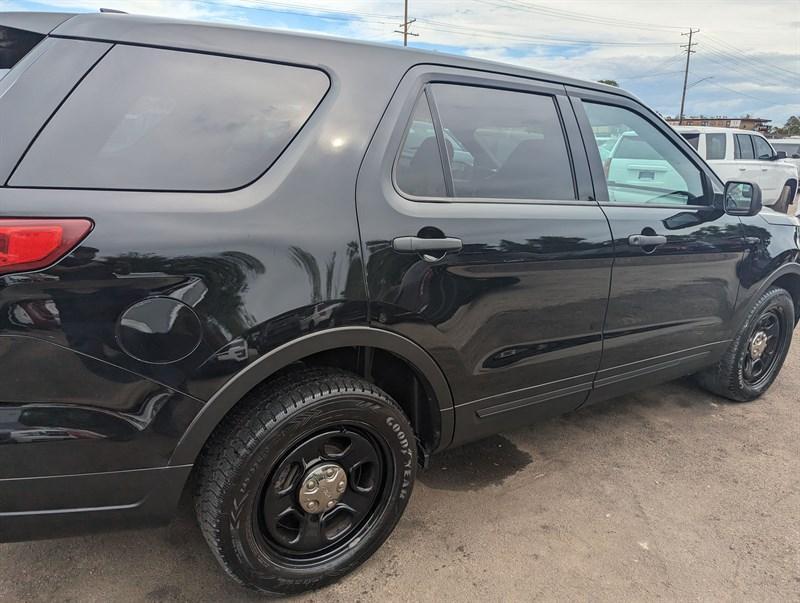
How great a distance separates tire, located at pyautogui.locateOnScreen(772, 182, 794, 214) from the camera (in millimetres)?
12414

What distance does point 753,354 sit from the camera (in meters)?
3.78

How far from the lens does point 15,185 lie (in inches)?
57.2

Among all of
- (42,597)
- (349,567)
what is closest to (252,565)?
(349,567)

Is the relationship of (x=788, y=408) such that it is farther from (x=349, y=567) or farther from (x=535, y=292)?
(x=349, y=567)

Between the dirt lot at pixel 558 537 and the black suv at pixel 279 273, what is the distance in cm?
31

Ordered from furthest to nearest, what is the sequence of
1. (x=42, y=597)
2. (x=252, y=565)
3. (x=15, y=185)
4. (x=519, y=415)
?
(x=519, y=415) → (x=42, y=597) → (x=252, y=565) → (x=15, y=185)

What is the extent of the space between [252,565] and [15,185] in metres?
1.34

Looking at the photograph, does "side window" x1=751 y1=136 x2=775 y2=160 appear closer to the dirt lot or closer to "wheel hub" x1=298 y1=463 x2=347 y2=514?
the dirt lot

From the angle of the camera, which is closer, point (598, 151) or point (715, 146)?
point (598, 151)

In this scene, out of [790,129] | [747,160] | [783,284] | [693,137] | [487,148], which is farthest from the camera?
[790,129]

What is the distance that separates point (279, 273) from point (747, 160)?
41.8ft

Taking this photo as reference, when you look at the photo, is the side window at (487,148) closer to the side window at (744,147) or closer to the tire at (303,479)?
the tire at (303,479)

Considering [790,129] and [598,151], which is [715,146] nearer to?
[598,151]

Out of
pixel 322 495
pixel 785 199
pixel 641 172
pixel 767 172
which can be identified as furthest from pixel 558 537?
pixel 785 199
